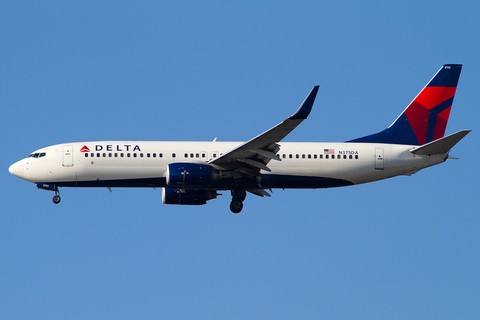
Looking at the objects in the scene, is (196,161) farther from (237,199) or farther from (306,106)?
(306,106)

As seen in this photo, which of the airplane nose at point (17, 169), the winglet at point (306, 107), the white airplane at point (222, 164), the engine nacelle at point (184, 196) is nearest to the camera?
the winglet at point (306, 107)

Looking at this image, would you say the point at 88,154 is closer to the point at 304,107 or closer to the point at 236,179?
the point at 236,179

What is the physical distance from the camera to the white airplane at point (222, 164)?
116 ft

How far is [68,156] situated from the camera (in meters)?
36.8

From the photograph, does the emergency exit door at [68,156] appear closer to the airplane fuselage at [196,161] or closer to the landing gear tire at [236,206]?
the airplane fuselage at [196,161]

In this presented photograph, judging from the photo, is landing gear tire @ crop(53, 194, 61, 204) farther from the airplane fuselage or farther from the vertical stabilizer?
the vertical stabilizer

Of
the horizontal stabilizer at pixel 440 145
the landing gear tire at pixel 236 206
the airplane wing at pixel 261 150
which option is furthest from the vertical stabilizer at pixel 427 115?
the landing gear tire at pixel 236 206

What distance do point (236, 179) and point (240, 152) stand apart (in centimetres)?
246

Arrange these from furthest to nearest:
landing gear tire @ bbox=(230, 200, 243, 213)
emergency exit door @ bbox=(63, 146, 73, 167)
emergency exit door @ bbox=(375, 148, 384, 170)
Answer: emergency exit door @ bbox=(375, 148, 384, 170) → landing gear tire @ bbox=(230, 200, 243, 213) → emergency exit door @ bbox=(63, 146, 73, 167)

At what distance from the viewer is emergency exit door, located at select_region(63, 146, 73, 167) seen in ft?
120

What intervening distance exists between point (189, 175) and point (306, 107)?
8.01 m

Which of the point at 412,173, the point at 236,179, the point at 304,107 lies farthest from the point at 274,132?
the point at 412,173

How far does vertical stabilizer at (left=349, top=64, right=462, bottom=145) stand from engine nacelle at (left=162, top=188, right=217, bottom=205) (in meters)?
10.3

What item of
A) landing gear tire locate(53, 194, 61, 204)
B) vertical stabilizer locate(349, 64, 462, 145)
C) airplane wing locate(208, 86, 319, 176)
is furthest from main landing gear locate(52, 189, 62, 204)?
vertical stabilizer locate(349, 64, 462, 145)
